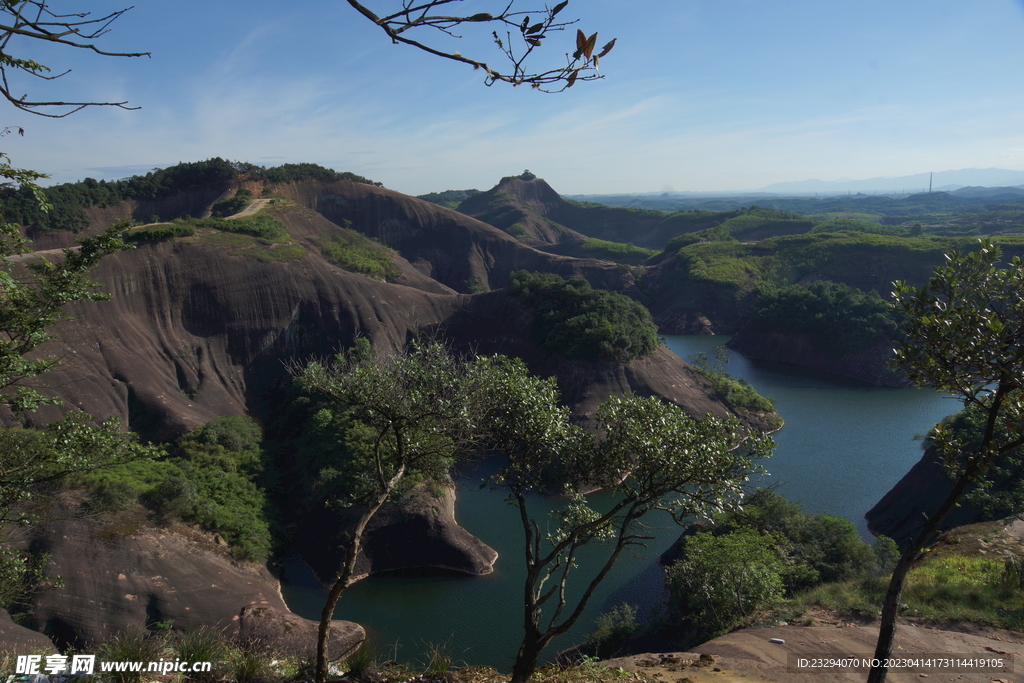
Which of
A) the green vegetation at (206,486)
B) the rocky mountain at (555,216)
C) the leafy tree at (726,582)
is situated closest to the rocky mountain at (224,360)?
the green vegetation at (206,486)

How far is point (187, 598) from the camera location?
53.8ft

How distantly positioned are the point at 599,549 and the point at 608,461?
1383 centimetres

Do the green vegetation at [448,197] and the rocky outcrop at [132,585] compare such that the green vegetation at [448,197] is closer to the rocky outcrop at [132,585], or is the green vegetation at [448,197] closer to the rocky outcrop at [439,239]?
the rocky outcrop at [439,239]

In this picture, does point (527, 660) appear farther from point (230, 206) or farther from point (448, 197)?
point (448, 197)

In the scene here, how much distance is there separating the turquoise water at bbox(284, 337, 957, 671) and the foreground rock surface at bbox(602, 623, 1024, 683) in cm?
338

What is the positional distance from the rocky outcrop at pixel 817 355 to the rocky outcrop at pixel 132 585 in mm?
41222

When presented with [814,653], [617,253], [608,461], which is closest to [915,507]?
[814,653]

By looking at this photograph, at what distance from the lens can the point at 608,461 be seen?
843 centimetres

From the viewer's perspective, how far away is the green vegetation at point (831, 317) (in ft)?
145

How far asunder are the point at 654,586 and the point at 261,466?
16.9 meters

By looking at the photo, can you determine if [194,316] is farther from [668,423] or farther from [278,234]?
[668,423]

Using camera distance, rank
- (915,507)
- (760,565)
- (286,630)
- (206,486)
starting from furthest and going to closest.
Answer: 1. (206,486)
2. (915,507)
3. (286,630)
4. (760,565)

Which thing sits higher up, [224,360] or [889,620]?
[224,360]

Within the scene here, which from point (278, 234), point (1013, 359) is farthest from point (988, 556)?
point (278, 234)
